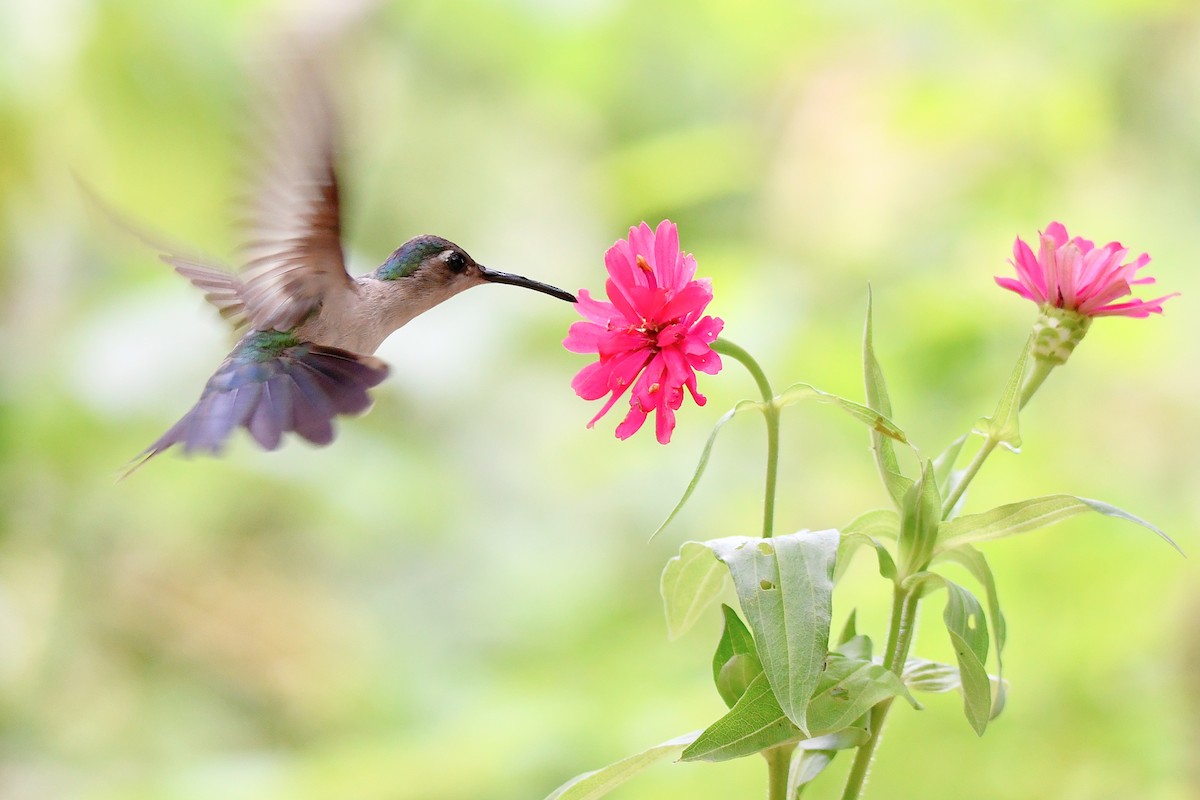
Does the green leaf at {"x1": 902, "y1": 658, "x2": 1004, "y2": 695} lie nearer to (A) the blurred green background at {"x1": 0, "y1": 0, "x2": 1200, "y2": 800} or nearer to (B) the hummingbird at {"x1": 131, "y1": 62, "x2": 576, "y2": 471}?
(B) the hummingbird at {"x1": 131, "y1": 62, "x2": 576, "y2": 471}

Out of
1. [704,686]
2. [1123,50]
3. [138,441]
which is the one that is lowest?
[704,686]

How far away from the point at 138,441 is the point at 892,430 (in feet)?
5.54

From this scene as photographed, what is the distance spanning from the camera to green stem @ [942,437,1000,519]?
2.16 feet

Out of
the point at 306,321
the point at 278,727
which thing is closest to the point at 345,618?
the point at 278,727

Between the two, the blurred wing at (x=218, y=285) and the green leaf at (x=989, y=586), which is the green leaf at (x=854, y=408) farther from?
the blurred wing at (x=218, y=285)

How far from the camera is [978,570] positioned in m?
0.67

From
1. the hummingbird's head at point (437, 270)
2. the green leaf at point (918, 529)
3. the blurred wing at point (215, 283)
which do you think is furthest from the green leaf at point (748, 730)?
the blurred wing at point (215, 283)

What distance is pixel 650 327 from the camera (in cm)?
70

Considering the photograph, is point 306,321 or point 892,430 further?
point 306,321

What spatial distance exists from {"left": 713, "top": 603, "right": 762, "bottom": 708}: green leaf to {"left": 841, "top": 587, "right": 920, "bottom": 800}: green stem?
0.07 meters

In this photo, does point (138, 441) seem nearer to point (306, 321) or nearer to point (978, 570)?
point (306, 321)

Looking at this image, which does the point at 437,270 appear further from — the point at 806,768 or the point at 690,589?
the point at 806,768

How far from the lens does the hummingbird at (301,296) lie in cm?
77

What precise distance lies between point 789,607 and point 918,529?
Answer: 106 millimetres
